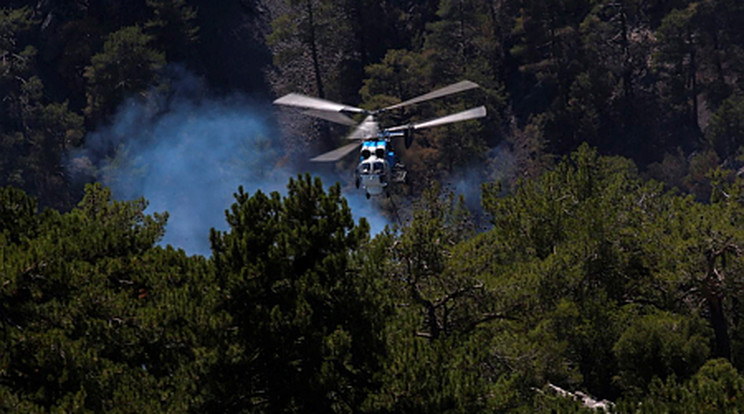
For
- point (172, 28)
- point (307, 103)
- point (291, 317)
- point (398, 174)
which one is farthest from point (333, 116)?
point (172, 28)

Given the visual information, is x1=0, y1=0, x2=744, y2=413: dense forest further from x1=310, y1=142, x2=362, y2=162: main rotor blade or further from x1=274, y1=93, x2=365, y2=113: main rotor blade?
x1=274, y1=93, x2=365, y2=113: main rotor blade

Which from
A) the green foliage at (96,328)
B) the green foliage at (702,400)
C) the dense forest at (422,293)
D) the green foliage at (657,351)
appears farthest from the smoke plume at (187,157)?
the green foliage at (702,400)

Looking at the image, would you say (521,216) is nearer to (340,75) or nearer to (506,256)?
(506,256)

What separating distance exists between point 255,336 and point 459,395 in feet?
18.4

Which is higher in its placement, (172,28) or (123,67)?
(172,28)

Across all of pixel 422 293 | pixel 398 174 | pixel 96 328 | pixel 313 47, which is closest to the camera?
pixel 96 328

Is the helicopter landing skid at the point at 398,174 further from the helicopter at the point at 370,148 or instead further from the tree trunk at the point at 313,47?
the tree trunk at the point at 313,47

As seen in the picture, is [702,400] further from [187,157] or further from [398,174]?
[187,157]

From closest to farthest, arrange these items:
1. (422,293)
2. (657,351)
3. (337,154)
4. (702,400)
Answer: (702,400)
(422,293)
(337,154)
(657,351)

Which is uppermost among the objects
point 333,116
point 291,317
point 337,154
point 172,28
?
point 172,28

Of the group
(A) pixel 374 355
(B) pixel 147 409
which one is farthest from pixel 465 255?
(B) pixel 147 409

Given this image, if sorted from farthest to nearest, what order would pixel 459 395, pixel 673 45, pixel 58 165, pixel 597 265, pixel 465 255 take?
pixel 58 165 < pixel 673 45 < pixel 597 265 < pixel 465 255 < pixel 459 395

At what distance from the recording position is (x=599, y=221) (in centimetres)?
4481

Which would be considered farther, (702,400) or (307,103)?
(307,103)
